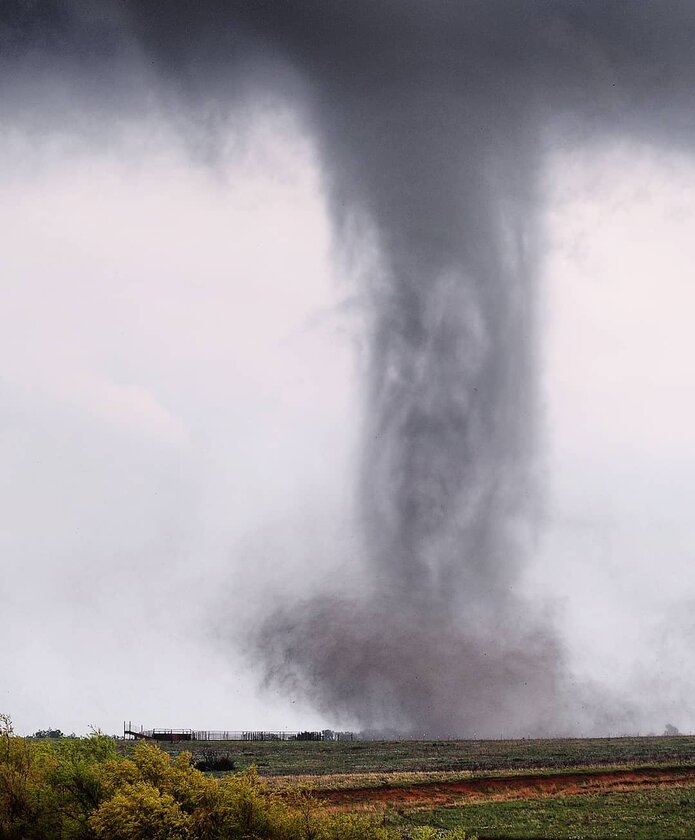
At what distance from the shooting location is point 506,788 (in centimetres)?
8050

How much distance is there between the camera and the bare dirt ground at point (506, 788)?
243ft

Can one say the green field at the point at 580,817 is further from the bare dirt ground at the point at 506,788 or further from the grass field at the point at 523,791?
the bare dirt ground at the point at 506,788

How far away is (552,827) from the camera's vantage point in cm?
6025

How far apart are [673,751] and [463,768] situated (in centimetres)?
4057

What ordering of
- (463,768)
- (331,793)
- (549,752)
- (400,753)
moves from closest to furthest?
1. (331,793)
2. (463,768)
3. (549,752)
4. (400,753)

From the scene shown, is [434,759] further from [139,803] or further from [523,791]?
[139,803]

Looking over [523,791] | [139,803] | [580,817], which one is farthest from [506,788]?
[139,803]

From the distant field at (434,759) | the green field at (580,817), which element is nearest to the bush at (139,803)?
the green field at (580,817)

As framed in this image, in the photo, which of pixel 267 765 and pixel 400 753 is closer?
pixel 267 765

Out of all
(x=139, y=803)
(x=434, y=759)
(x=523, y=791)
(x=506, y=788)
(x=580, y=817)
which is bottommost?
(x=580, y=817)

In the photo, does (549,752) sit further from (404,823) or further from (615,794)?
(404,823)

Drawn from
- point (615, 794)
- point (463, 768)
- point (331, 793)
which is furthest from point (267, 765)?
point (615, 794)

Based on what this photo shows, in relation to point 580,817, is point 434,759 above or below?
above

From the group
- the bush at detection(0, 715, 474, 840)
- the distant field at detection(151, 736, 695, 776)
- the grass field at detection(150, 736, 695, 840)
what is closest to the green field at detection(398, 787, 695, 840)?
the grass field at detection(150, 736, 695, 840)
